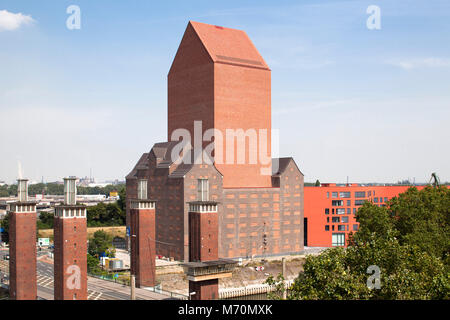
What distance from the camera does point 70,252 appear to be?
4978 centimetres

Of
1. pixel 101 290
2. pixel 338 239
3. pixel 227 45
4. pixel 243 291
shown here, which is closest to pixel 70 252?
pixel 101 290

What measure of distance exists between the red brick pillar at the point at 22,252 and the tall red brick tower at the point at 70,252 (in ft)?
11.9

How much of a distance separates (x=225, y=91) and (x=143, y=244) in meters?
34.2

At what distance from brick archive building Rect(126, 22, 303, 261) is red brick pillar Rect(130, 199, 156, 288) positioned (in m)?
13.9

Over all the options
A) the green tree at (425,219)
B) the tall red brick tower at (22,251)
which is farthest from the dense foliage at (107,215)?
the green tree at (425,219)

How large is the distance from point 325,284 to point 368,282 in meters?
3.22

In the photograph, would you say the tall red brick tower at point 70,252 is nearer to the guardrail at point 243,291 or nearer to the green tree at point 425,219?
the guardrail at point 243,291

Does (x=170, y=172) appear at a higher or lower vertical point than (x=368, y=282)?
higher

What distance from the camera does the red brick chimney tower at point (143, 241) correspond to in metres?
67.1

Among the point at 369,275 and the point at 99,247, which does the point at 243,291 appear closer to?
the point at 99,247

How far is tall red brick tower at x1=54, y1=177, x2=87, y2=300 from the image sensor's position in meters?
49.6
